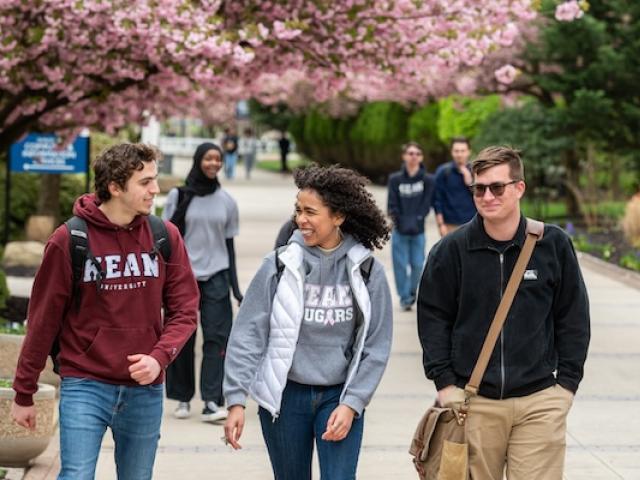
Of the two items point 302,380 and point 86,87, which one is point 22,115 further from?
point 302,380

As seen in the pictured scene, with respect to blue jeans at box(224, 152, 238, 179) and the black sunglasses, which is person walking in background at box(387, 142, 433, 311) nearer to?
the black sunglasses

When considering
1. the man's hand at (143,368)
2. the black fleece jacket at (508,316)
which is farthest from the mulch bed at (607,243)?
the man's hand at (143,368)

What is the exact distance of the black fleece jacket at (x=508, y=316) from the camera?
5074mm

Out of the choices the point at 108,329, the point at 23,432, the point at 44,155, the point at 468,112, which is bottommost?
the point at 23,432

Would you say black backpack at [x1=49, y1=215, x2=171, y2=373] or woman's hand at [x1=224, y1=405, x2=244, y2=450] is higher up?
black backpack at [x1=49, y1=215, x2=171, y2=373]

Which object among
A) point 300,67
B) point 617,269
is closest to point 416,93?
point 617,269

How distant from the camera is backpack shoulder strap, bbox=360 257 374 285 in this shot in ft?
16.7

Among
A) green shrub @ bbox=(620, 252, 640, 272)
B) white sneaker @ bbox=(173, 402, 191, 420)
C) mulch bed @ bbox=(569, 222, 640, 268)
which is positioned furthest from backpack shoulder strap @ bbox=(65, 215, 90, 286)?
mulch bed @ bbox=(569, 222, 640, 268)

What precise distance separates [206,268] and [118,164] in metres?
4.03

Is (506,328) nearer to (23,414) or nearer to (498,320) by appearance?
(498,320)

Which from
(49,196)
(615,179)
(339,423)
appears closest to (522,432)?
(339,423)

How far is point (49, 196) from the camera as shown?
2073 cm

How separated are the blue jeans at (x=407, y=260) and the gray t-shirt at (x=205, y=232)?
5271 mm

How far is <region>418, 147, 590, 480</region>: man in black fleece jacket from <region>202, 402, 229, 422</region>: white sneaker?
13.2 ft
